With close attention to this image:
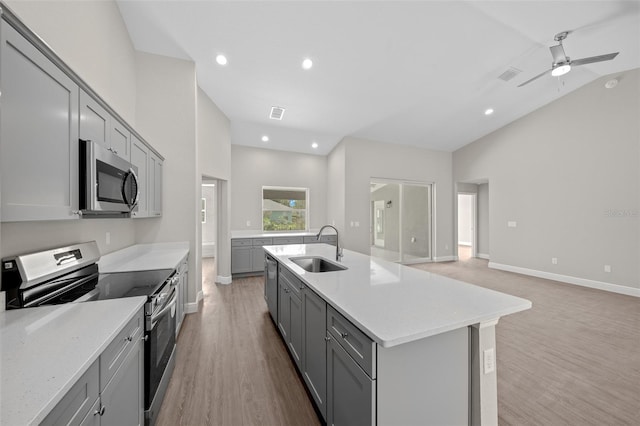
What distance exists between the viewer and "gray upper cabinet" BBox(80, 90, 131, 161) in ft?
4.72

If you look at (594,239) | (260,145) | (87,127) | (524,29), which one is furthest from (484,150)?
(87,127)

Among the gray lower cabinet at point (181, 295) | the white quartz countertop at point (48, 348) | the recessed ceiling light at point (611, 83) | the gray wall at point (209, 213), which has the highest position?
the recessed ceiling light at point (611, 83)

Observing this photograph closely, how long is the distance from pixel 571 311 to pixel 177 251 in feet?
18.4

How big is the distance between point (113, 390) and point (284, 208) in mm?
5264

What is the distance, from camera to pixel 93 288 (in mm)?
1646

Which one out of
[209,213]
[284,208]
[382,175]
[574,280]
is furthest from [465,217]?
[209,213]

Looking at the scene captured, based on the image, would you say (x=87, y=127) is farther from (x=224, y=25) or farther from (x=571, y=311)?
(x=571, y=311)

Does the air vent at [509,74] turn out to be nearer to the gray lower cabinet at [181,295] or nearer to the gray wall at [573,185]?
the gray wall at [573,185]

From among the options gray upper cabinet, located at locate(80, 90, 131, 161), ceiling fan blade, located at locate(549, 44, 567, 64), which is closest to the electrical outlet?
gray upper cabinet, located at locate(80, 90, 131, 161)

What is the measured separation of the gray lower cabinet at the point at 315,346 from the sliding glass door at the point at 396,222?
4827 millimetres

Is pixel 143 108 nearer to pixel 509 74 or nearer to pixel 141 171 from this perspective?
pixel 141 171

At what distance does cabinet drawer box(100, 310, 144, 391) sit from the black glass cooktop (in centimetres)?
22

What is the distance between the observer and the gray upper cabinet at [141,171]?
227 cm

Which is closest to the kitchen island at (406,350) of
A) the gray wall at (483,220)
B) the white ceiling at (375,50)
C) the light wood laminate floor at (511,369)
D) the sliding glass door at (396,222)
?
the light wood laminate floor at (511,369)
